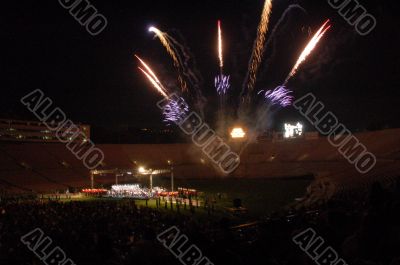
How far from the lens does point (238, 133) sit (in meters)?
58.6

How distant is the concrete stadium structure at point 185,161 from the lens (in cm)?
4078

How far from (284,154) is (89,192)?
24.8 metres

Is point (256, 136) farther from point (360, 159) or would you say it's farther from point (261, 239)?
point (261, 239)

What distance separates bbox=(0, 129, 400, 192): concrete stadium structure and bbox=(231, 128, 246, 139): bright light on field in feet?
8.10

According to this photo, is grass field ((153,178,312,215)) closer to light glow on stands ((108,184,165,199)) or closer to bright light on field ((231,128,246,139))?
light glow on stands ((108,184,165,199))

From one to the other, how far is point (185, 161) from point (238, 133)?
7.89 metres

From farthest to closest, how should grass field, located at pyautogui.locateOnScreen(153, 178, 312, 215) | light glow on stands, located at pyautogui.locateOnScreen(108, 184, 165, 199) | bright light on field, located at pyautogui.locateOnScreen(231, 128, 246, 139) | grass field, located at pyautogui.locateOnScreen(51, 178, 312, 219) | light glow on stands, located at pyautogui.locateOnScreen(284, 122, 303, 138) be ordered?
light glow on stands, located at pyautogui.locateOnScreen(284, 122, 303, 138) → bright light on field, located at pyautogui.locateOnScreen(231, 128, 246, 139) → light glow on stands, located at pyautogui.locateOnScreen(108, 184, 165, 199) → grass field, located at pyautogui.locateOnScreen(153, 178, 312, 215) → grass field, located at pyautogui.locateOnScreen(51, 178, 312, 219)

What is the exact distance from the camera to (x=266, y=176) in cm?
4734

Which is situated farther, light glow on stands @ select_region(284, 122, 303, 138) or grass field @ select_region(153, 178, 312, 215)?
light glow on stands @ select_region(284, 122, 303, 138)

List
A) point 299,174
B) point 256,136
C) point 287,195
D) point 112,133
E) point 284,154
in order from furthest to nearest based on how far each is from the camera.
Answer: point 112,133, point 256,136, point 284,154, point 299,174, point 287,195

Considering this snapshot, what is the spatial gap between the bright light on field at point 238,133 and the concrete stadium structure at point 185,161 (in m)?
2.47

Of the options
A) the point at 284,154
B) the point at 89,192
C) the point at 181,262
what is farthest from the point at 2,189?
the point at 181,262

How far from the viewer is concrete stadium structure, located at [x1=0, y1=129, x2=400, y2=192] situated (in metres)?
40.8

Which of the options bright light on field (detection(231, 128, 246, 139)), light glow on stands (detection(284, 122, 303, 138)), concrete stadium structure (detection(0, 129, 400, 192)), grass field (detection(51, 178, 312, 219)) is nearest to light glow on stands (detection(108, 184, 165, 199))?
grass field (detection(51, 178, 312, 219))
